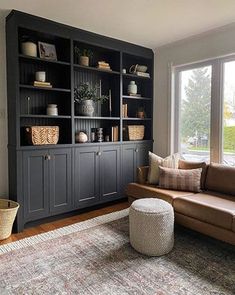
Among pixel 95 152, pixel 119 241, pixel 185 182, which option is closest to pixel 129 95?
pixel 95 152

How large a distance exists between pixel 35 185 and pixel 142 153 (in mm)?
1857

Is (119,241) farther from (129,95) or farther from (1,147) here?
(129,95)

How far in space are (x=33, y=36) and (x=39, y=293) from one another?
2.82m

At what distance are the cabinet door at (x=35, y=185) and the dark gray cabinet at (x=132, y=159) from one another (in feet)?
4.21

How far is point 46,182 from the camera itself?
3012mm

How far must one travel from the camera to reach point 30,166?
2871 mm

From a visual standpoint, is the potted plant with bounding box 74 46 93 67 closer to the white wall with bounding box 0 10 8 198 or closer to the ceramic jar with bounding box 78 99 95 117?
the ceramic jar with bounding box 78 99 95 117

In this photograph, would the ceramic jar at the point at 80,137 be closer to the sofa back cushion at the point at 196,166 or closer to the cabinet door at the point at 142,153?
the cabinet door at the point at 142,153

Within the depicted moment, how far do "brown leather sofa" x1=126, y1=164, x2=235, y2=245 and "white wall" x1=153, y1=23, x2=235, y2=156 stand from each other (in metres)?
1.00

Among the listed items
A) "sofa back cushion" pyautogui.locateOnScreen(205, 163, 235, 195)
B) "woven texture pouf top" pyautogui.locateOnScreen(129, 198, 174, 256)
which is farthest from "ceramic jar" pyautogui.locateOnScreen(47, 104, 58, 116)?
"sofa back cushion" pyautogui.locateOnScreen(205, 163, 235, 195)

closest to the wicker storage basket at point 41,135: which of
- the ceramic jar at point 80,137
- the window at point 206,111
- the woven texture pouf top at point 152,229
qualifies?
the ceramic jar at point 80,137

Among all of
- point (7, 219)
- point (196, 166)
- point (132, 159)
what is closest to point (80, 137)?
point (132, 159)

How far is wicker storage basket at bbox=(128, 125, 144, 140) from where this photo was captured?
3941mm

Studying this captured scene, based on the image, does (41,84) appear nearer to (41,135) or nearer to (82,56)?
(41,135)
